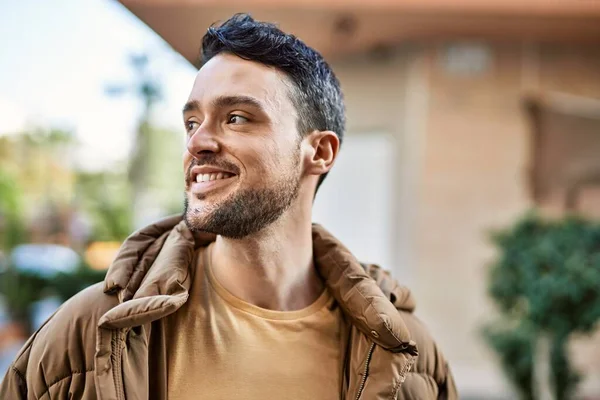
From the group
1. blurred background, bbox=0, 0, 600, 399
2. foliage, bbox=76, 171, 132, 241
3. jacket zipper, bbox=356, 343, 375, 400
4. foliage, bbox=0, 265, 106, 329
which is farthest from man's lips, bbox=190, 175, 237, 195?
foliage, bbox=76, 171, 132, 241

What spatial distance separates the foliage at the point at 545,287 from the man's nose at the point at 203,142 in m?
3.20

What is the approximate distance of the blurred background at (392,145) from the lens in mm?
5582

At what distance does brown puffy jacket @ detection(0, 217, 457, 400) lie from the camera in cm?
132

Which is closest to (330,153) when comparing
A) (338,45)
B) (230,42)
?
(230,42)

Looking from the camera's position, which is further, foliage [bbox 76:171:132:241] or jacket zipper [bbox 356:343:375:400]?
foliage [bbox 76:171:132:241]

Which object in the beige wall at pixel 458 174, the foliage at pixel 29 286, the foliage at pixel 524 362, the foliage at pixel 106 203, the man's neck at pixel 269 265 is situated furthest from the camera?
the foliage at pixel 106 203

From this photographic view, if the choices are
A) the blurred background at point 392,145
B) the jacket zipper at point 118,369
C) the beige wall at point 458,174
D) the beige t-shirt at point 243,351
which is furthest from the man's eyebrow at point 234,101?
the beige wall at point 458,174

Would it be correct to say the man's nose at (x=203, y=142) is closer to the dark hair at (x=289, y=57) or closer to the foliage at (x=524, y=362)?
the dark hair at (x=289, y=57)

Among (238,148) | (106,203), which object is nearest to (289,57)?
(238,148)

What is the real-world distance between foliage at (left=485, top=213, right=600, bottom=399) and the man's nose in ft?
10.5

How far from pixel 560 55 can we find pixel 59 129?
16.2ft

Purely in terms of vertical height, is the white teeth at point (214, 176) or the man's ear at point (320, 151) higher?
the man's ear at point (320, 151)

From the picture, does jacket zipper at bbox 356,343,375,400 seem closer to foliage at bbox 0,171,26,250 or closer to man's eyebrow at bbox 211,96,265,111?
man's eyebrow at bbox 211,96,265,111

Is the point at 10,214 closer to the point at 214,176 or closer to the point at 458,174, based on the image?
the point at 458,174
